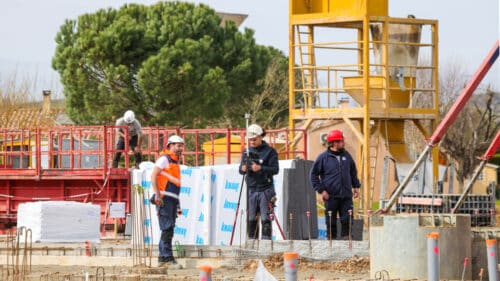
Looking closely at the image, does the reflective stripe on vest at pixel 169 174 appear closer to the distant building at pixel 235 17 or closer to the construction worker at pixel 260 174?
the construction worker at pixel 260 174

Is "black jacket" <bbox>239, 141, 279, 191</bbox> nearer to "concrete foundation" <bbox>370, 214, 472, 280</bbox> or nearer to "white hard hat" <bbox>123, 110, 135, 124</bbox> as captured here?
"concrete foundation" <bbox>370, 214, 472, 280</bbox>

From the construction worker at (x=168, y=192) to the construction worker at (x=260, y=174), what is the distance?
0.96 metres

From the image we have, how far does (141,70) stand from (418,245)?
47425 mm

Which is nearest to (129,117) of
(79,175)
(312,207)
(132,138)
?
(132,138)

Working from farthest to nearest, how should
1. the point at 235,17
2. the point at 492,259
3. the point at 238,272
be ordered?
the point at 235,17
the point at 238,272
the point at 492,259

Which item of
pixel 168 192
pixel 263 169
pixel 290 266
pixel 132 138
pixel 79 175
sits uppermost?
pixel 132 138

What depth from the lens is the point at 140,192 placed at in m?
19.3

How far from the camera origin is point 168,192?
1867 centimetres

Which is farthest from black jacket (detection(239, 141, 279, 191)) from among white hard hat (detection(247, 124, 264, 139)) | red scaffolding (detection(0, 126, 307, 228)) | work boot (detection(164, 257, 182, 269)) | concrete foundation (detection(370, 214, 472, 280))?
red scaffolding (detection(0, 126, 307, 228))

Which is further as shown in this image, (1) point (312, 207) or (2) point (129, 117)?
(2) point (129, 117)

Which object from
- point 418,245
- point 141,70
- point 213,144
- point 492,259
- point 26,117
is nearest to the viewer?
point 492,259

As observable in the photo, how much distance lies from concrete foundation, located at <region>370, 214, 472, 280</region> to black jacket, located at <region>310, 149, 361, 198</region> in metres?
2.84

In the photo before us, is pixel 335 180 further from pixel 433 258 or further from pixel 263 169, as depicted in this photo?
pixel 433 258

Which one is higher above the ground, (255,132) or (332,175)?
(255,132)
